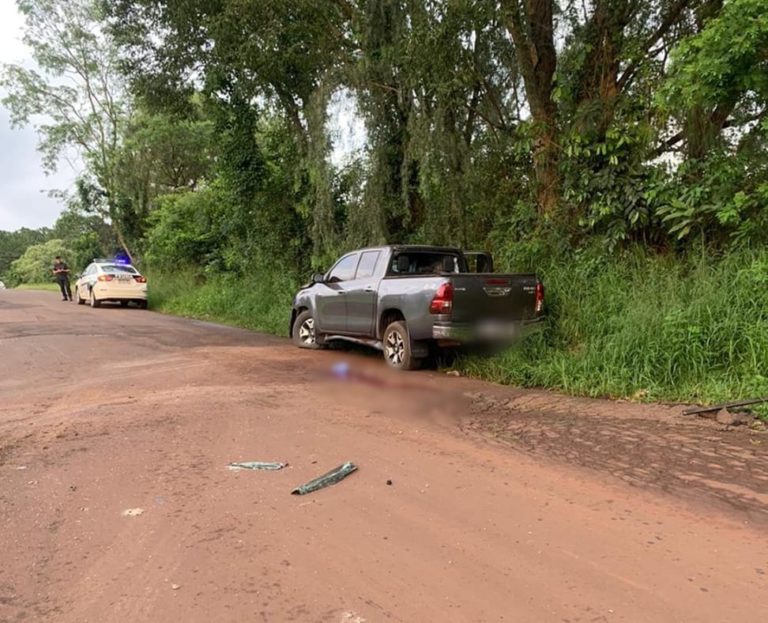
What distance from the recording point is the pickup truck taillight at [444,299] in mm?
7840

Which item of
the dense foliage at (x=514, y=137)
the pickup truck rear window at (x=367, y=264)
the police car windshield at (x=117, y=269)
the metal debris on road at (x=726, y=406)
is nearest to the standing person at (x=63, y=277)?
the police car windshield at (x=117, y=269)

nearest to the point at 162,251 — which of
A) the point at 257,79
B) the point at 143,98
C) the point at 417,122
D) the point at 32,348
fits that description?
the point at 143,98

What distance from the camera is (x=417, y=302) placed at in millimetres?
8219

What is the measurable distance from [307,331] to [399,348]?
3.07 m

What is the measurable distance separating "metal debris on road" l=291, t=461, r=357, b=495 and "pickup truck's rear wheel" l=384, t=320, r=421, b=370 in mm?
3767

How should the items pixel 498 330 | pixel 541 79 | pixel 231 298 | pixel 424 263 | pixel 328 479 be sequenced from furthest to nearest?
pixel 231 298, pixel 541 79, pixel 424 263, pixel 498 330, pixel 328 479

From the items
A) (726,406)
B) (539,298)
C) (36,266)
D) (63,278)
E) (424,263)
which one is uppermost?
(36,266)

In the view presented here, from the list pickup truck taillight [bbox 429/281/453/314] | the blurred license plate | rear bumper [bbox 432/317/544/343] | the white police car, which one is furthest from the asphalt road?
the white police car

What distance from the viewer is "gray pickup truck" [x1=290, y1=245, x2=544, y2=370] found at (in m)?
7.93

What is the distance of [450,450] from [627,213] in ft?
18.4

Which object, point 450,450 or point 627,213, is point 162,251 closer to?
point 627,213

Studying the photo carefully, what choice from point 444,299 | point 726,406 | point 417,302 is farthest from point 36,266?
point 726,406

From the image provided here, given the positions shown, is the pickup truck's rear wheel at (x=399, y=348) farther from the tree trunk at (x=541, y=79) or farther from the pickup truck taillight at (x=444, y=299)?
the tree trunk at (x=541, y=79)

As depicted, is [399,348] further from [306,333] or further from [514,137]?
[514,137]
